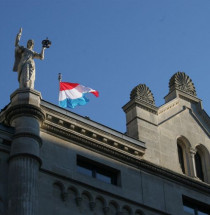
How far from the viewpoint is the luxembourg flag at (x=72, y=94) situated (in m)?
35.2

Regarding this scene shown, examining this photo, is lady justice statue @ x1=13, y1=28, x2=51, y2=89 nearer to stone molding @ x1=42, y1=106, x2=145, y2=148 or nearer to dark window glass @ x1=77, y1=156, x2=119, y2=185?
stone molding @ x1=42, y1=106, x2=145, y2=148

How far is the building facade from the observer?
89.9 feet

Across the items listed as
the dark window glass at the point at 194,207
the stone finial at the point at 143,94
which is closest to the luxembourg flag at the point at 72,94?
the stone finial at the point at 143,94

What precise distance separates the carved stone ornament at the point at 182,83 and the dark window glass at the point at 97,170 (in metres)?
8.40

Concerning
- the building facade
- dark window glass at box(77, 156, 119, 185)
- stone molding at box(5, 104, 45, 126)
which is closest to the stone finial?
the building facade

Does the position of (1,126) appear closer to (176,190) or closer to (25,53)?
(25,53)

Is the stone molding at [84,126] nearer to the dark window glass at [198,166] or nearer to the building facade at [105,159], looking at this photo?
the building facade at [105,159]

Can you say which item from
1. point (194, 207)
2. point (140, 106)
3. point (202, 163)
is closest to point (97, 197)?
point (194, 207)

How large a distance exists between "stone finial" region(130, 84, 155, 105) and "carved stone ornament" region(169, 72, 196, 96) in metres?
2.31

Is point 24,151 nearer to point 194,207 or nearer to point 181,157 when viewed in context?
point 194,207

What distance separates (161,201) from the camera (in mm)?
31594

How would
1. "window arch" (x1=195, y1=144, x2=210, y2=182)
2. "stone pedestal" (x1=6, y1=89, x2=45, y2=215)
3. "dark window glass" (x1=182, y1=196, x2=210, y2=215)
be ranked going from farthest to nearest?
"window arch" (x1=195, y1=144, x2=210, y2=182), "dark window glass" (x1=182, y1=196, x2=210, y2=215), "stone pedestal" (x1=6, y1=89, x2=45, y2=215)

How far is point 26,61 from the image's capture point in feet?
102

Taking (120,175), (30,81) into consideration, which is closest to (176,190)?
(120,175)
